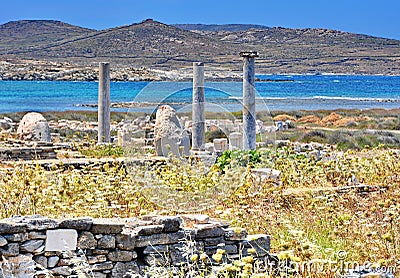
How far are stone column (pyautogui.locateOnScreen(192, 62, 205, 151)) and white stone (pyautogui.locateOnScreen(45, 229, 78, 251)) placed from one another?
7.74 m

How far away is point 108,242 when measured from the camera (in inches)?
252

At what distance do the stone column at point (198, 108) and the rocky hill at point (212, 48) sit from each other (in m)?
73.4

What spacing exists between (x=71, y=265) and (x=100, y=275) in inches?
11.2

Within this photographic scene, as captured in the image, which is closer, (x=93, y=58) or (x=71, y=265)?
(x=71, y=265)

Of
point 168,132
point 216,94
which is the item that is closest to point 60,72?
point 168,132

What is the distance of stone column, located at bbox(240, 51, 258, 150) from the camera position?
13.4 metres

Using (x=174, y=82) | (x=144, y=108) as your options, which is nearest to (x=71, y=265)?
(x=144, y=108)

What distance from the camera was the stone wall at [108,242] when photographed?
6137 mm

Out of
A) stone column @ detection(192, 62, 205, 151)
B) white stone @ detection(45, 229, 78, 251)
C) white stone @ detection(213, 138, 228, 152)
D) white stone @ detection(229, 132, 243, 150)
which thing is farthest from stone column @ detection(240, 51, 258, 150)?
white stone @ detection(45, 229, 78, 251)

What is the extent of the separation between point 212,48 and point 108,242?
97.1 meters

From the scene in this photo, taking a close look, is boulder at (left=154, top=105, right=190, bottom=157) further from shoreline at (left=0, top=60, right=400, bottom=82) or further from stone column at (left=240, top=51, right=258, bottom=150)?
shoreline at (left=0, top=60, right=400, bottom=82)

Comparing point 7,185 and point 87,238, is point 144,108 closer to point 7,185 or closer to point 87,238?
point 7,185

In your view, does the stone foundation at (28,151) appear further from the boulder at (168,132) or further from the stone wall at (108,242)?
the stone wall at (108,242)

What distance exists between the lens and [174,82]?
1248 centimetres
